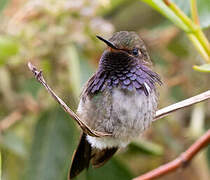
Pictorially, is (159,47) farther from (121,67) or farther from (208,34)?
(121,67)

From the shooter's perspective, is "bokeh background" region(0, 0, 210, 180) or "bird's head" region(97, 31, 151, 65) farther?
"bokeh background" region(0, 0, 210, 180)

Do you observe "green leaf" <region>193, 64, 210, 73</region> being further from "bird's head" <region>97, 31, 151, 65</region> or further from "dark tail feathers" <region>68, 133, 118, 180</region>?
"dark tail feathers" <region>68, 133, 118, 180</region>

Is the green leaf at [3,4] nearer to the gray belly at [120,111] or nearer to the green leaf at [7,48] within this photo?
the green leaf at [7,48]

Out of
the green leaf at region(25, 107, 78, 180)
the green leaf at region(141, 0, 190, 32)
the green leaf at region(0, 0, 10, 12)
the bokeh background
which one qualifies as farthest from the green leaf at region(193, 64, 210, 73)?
the green leaf at region(0, 0, 10, 12)

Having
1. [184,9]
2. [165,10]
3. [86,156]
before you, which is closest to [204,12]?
[184,9]

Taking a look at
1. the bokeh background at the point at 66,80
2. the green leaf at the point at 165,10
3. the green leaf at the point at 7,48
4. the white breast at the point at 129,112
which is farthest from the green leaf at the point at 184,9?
the green leaf at the point at 7,48

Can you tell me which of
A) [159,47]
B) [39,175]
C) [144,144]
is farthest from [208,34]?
[39,175]
